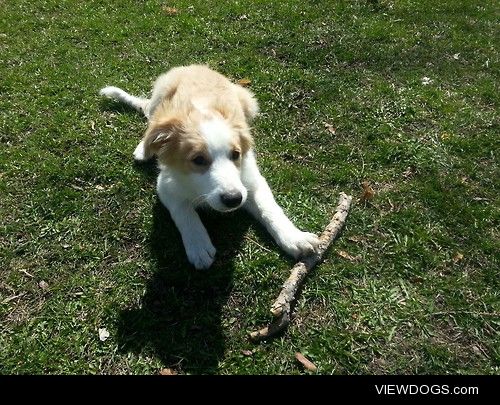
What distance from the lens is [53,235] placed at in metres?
4.40

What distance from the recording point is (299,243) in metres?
4.03

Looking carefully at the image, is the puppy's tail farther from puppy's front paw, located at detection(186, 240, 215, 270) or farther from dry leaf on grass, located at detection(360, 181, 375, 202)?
dry leaf on grass, located at detection(360, 181, 375, 202)

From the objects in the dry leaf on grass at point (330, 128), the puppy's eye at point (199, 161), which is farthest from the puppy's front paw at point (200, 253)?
the dry leaf on grass at point (330, 128)

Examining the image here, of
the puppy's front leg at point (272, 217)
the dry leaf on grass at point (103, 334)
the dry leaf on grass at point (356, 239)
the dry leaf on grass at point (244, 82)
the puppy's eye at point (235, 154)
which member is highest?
the puppy's eye at point (235, 154)

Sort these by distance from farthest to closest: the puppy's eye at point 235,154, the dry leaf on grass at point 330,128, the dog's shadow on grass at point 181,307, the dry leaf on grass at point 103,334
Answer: the dry leaf on grass at point 330,128 < the puppy's eye at point 235,154 < the dry leaf on grass at point 103,334 < the dog's shadow on grass at point 181,307

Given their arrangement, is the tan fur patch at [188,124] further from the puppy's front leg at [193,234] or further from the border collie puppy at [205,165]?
the puppy's front leg at [193,234]

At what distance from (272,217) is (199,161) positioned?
874 millimetres

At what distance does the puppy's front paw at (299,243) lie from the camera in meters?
4.01

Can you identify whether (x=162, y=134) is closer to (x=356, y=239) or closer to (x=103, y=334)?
(x=103, y=334)

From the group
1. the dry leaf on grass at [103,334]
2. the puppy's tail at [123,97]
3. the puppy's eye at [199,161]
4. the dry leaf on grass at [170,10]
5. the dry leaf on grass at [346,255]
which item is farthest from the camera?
the dry leaf on grass at [170,10]

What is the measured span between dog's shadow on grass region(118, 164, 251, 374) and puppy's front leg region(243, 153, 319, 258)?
8.4 inches

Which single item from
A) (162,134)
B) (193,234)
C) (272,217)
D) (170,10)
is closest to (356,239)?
(272,217)

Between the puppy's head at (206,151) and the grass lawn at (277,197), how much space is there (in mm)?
706
